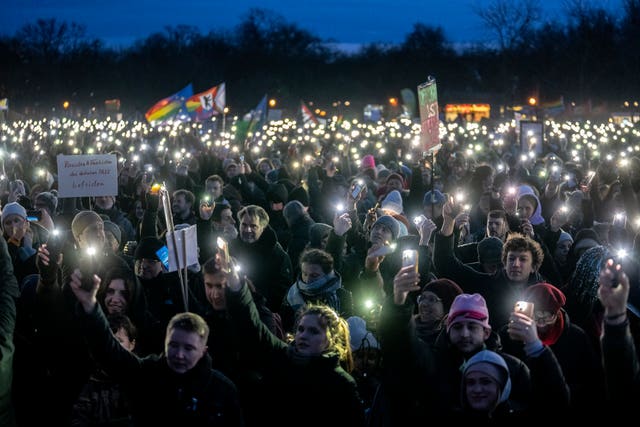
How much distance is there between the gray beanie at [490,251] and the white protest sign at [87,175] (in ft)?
12.8

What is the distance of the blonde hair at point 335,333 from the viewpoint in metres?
4.56

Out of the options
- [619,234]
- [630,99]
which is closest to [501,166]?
[619,234]

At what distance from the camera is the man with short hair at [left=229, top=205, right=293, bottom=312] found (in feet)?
23.9

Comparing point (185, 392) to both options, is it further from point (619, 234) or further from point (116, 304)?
point (619, 234)

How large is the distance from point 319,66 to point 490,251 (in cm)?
7678

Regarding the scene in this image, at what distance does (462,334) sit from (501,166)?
10820 millimetres

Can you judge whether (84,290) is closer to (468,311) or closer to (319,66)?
(468,311)

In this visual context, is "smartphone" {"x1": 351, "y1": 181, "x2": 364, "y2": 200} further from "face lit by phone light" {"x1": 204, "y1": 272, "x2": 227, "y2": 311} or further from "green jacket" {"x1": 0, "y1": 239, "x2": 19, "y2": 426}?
"green jacket" {"x1": 0, "y1": 239, "x2": 19, "y2": 426}

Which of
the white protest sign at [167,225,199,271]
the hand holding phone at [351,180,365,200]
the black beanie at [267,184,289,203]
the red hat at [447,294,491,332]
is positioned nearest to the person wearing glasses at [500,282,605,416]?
the red hat at [447,294,491,332]

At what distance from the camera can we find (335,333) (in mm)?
4648

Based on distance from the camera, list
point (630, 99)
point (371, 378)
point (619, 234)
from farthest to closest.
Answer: point (630, 99) → point (619, 234) → point (371, 378)

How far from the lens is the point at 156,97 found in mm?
71500

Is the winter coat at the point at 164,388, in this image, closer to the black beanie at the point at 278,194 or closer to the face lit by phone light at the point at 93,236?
the face lit by phone light at the point at 93,236

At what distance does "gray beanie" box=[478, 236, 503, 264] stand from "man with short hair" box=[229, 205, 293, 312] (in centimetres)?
157
